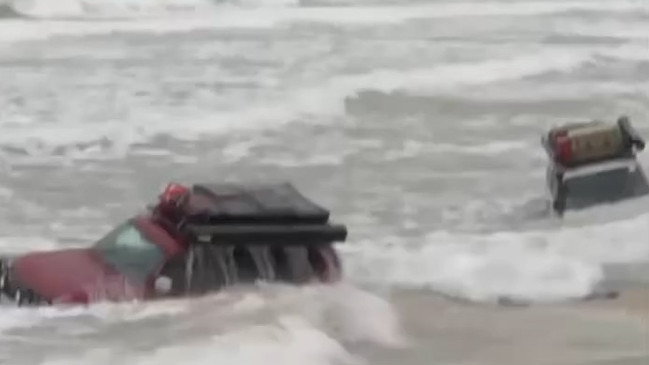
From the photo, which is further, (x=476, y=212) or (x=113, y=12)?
(x=113, y=12)

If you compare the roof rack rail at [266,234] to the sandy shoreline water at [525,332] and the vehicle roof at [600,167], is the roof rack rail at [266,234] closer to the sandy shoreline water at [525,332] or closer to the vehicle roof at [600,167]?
the sandy shoreline water at [525,332]

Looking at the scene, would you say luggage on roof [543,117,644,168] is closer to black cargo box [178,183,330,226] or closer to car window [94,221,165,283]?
black cargo box [178,183,330,226]

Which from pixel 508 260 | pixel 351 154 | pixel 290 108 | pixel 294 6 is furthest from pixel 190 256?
pixel 294 6

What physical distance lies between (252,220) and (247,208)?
15cm

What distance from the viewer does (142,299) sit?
9.28 metres

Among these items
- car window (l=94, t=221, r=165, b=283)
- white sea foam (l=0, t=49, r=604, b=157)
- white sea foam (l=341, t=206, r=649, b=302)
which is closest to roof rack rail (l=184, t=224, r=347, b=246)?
car window (l=94, t=221, r=165, b=283)

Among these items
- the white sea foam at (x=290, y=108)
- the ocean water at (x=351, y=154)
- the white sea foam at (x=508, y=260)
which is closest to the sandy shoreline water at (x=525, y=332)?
the ocean water at (x=351, y=154)

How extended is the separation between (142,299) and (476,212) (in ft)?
16.6

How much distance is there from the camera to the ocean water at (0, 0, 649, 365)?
9.09 meters

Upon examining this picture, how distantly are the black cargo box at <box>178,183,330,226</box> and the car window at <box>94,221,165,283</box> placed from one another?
0.31 m

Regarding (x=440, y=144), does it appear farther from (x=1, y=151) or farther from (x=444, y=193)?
(x=1, y=151)

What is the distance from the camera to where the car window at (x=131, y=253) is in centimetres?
933

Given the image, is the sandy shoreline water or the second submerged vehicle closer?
the sandy shoreline water

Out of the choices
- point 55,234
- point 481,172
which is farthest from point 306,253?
point 481,172
